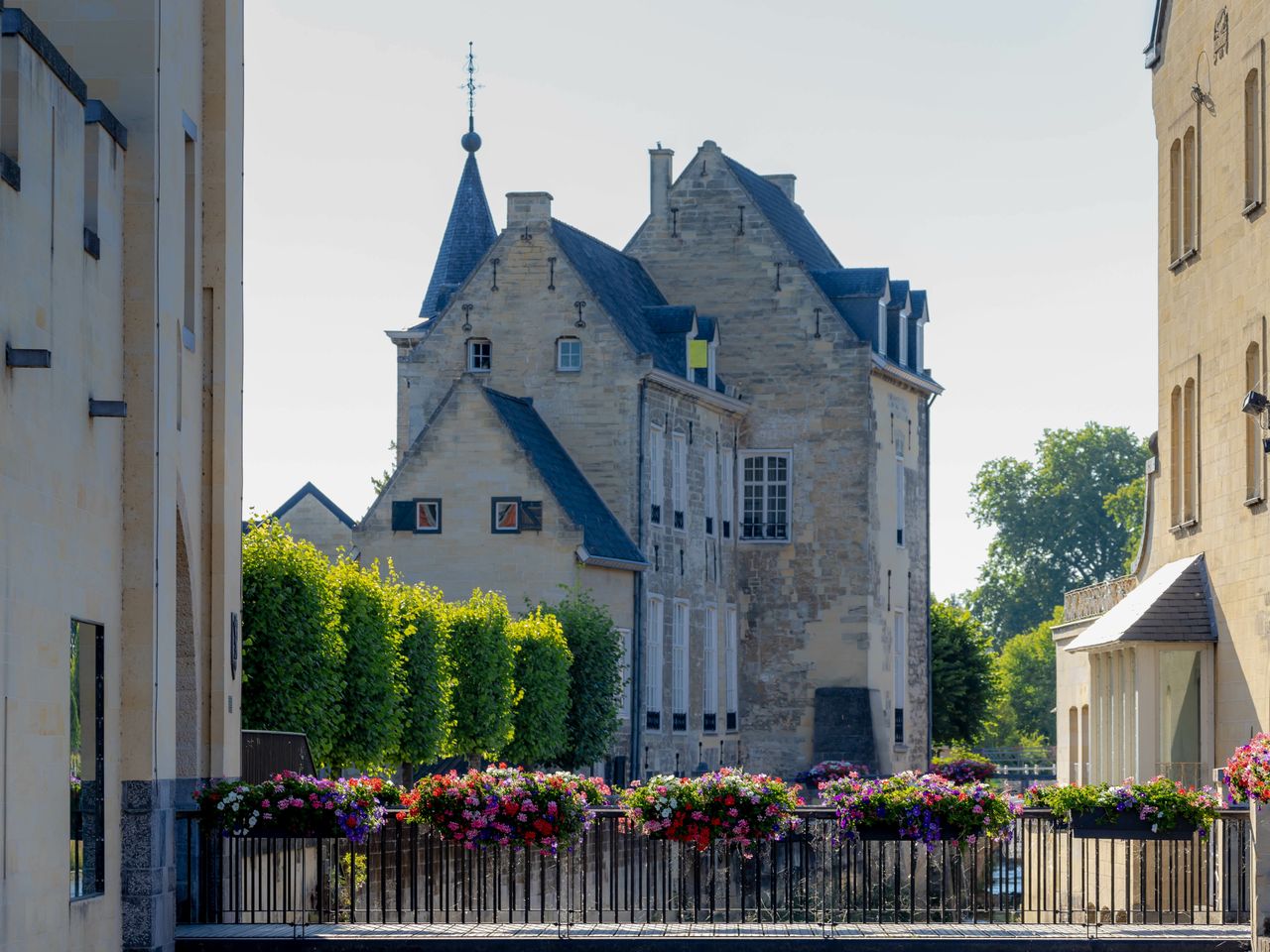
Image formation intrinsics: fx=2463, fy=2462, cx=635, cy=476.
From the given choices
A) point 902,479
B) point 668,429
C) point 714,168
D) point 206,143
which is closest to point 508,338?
point 668,429

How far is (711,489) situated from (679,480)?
92.9 inches

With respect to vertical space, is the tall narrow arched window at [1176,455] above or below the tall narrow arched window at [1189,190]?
below

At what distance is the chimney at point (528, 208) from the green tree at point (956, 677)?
2080cm

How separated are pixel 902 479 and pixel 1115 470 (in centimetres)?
6170

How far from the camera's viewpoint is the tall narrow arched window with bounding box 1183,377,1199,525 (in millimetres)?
29734

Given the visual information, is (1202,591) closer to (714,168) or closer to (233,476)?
(233,476)

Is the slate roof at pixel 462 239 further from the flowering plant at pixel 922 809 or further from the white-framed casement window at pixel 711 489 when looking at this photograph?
the flowering plant at pixel 922 809

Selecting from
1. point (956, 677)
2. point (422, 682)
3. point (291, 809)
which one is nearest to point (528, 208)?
point (422, 682)

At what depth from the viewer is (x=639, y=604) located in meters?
50.2

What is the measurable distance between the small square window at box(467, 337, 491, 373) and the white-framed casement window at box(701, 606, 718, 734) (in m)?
7.66

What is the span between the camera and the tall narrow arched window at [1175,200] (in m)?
30.5

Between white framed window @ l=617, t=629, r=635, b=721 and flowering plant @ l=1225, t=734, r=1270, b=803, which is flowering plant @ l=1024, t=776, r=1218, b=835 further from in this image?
white framed window @ l=617, t=629, r=635, b=721

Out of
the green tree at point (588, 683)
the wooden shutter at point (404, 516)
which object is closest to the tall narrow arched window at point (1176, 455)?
the green tree at point (588, 683)

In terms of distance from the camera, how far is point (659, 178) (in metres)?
58.7
